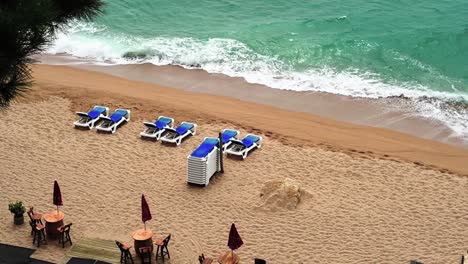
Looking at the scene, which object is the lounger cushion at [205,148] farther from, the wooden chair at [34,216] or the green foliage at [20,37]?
the green foliage at [20,37]

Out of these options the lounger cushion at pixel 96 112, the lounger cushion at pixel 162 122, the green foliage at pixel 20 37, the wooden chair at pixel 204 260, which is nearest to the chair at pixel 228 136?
the lounger cushion at pixel 162 122

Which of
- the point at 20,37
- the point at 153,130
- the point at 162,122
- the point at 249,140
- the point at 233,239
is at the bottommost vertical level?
the point at 153,130

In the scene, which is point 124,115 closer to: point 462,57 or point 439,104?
point 439,104

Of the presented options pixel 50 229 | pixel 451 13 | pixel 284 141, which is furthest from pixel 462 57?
pixel 50 229

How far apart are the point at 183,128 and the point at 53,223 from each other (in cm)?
532

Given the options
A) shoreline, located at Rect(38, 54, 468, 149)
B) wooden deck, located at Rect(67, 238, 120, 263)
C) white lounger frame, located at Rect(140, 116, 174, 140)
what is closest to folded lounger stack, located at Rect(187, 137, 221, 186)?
white lounger frame, located at Rect(140, 116, 174, 140)

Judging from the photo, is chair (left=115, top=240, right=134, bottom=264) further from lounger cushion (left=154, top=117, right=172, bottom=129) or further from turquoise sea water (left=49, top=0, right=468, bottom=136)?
turquoise sea water (left=49, top=0, right=468, bottom=136)

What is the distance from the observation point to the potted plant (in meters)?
14.4

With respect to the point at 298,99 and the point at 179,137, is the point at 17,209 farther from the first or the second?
the point at 298,99

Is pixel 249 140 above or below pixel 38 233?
above

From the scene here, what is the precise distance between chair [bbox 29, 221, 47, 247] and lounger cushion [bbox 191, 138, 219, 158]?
12.6ft

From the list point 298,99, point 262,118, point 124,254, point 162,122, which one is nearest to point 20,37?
point 124,254

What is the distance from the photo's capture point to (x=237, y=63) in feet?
85.5

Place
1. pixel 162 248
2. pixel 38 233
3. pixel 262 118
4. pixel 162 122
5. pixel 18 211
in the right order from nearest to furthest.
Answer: pixel 162 248
pixel 38 233
pixel 18 211
pixel 162 122
pixel 262 118
